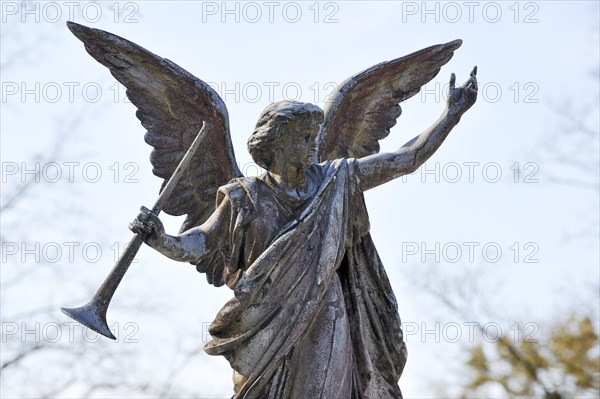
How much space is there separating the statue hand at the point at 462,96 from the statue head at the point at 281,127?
2.76ft

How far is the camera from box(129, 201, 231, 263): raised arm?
6.88 meters

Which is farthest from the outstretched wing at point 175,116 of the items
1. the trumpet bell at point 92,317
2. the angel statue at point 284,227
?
the trumpet bell at point 92,317

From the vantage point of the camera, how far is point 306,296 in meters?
7.14

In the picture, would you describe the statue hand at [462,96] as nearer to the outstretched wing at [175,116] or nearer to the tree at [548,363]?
the outstretched wing at [175,116]

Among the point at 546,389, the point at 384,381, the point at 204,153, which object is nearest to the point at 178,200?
the point at 204,153

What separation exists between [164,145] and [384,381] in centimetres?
213

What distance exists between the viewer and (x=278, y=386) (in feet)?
23.1

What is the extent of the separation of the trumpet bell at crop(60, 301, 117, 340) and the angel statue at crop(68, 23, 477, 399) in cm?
49

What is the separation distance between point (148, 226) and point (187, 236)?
1.29 ft

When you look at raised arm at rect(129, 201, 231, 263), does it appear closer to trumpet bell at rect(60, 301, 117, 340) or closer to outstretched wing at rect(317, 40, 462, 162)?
trumpet bell at rect(60, 301, 117, 340)

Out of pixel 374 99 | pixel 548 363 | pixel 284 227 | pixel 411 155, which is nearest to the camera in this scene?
pixel 284 227

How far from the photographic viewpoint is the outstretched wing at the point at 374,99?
8094 mm

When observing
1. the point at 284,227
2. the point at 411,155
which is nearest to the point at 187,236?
the point at 284,227

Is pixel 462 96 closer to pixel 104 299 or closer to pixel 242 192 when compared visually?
pixel 242 192
